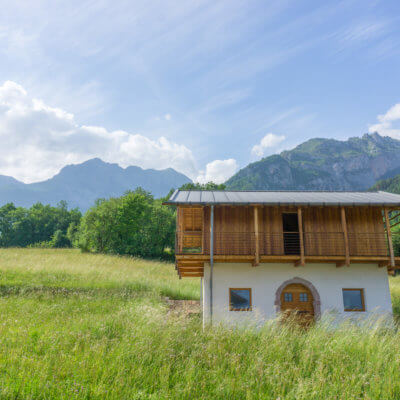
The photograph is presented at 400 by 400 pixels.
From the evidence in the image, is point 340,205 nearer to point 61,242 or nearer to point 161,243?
point 161,243

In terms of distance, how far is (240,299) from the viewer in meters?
11.9

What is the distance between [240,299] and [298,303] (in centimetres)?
254

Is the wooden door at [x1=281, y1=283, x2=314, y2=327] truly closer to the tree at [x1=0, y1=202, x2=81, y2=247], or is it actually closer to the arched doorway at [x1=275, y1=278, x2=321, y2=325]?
the arched doorway at [x1=275, y1=278, x2=321, y2=325]

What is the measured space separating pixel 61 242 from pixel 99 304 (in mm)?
41402

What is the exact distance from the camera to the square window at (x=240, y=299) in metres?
11.7

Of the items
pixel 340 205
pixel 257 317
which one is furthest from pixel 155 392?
pixel 340 205

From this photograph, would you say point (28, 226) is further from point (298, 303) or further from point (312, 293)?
point (312, 293)

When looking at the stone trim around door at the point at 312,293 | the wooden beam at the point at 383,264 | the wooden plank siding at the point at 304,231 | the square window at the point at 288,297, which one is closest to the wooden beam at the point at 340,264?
the wooden plank siding at the point at 304,231

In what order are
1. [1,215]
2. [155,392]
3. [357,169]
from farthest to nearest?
[357,169], [1,215], [155,392]

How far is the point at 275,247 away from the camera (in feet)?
39.5

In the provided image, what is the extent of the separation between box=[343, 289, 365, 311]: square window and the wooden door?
4.68 ft

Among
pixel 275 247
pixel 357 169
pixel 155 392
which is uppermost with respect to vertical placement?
pixel 357 169

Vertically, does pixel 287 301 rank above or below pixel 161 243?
below

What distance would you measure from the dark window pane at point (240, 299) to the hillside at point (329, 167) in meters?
119
